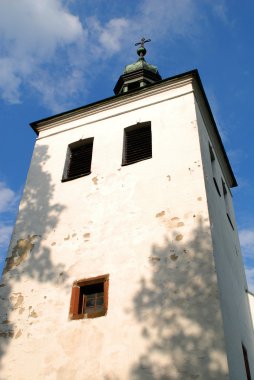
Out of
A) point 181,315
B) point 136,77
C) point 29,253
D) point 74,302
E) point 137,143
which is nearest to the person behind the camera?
point 181,315

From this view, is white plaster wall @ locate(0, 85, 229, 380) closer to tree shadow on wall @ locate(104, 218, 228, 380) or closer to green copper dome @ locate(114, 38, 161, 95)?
tree shadow on wall @ locate(104, 218, 228, 380)

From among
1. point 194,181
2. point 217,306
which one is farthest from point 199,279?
point 194,181

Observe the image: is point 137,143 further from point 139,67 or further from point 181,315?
point 139,67

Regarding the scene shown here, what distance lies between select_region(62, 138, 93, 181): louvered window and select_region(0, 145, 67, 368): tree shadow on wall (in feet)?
1.86

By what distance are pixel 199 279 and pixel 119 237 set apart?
2.03 metres

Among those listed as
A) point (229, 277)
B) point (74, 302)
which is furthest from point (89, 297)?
point (229, 277)

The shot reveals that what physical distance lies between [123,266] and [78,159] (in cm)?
423

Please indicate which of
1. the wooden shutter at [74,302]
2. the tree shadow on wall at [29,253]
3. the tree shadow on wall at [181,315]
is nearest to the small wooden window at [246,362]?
the tree shadow on wall at [181,315]

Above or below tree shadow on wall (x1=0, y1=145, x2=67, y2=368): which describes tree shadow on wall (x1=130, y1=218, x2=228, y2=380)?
below

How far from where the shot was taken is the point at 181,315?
691cm

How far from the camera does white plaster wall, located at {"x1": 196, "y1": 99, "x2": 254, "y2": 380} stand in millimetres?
7082

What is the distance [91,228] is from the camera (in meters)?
9.04

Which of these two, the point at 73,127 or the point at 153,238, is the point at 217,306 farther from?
the point at 73,127

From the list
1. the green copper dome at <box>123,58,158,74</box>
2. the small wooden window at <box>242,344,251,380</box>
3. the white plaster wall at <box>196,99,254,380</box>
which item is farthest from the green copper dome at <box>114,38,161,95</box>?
the small wooden window at <box>242,344,251,380</box>
